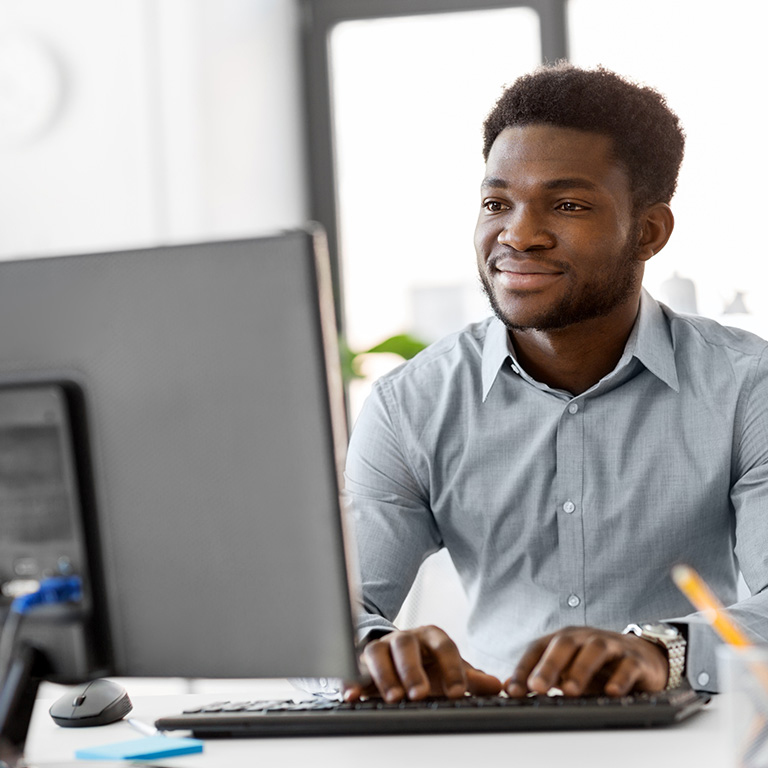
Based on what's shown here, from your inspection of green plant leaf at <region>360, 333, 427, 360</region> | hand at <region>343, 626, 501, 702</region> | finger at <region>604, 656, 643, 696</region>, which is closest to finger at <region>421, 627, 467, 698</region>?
hand at <region>343, 626, 501, 702</region>

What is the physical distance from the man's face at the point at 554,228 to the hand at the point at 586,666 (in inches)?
24.9

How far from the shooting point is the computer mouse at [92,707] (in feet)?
3.82

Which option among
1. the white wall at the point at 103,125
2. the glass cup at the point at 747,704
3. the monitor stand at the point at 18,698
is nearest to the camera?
the glass cup at the point at 747,704

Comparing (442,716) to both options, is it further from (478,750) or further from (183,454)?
(183,454)

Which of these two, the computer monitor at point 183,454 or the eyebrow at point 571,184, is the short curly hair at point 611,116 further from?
the computer monitor at point 183,454

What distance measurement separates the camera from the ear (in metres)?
1.73

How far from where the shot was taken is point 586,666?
1056 millimetres

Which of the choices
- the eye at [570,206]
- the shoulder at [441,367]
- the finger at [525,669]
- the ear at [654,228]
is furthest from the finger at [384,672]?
the ear at [654,228]

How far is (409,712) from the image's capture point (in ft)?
3.37

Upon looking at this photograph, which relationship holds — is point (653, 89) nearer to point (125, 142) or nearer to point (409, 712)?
point (409, 712)

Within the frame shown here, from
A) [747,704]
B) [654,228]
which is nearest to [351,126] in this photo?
[654,228]

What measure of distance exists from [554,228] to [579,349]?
0.61ft

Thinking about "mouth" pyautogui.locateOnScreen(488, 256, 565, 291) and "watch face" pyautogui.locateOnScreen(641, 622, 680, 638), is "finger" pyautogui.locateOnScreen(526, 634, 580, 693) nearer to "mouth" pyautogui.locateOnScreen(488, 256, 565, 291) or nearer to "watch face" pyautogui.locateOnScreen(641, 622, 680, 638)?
"watch face" pyautogui.locateOnScreen(641, 622, 680, 638)

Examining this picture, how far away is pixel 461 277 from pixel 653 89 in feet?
→ 6.84
